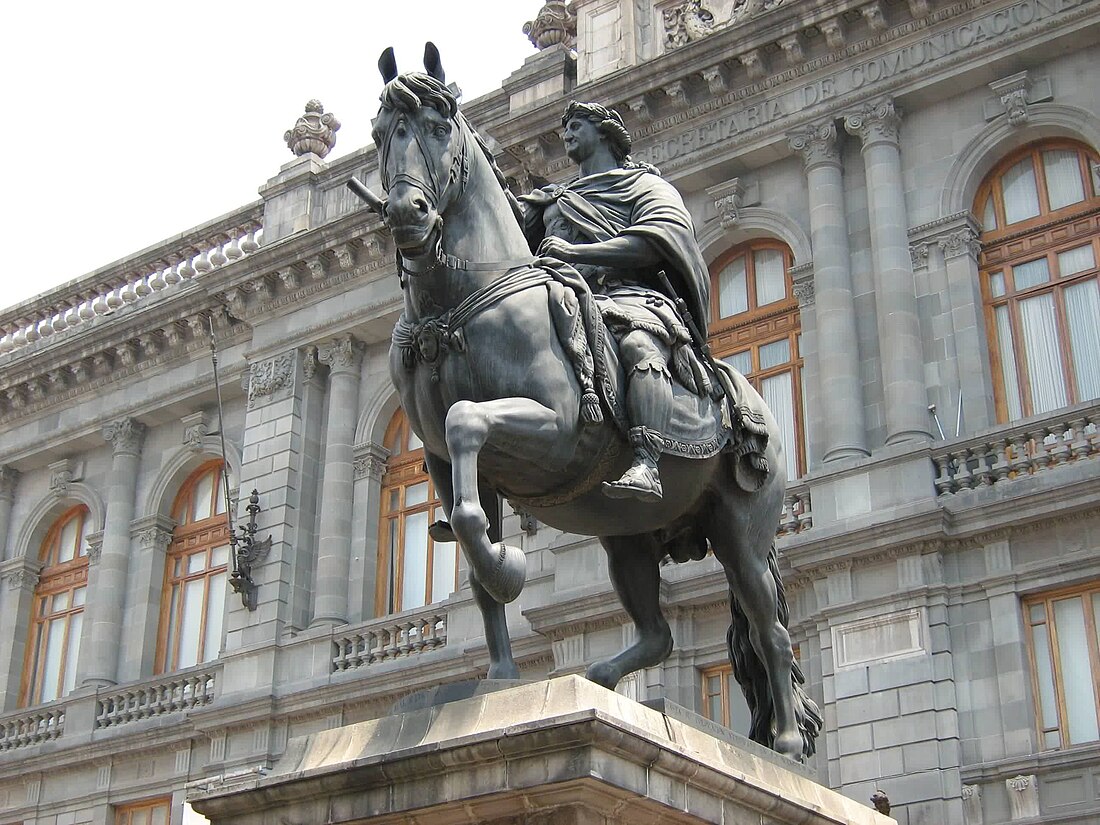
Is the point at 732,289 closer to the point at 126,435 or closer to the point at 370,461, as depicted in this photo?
the point at 370,461

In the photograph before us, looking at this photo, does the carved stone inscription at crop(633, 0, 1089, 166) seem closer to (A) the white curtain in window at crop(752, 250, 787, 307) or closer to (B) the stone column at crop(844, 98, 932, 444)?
(B) the stone column at crop(844, 98, 932, 444)

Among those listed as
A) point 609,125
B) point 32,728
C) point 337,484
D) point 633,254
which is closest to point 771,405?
point 337,484

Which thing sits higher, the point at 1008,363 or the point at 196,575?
the point at 196,575

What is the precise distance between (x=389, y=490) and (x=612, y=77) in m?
8.02

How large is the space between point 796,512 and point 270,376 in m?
11.5

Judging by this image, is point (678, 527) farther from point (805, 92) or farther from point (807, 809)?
point (805, 92)

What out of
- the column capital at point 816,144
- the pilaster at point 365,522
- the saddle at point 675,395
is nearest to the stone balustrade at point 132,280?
the pilaster at point 365,522

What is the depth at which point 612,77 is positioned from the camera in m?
25.2

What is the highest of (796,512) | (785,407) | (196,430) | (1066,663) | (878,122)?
(878,122)

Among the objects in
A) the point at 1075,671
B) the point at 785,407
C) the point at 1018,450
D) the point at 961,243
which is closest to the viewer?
the point at 1075,671

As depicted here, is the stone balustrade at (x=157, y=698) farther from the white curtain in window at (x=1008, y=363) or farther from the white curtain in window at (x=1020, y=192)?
the white curtain in window at (x=1020, y=192)

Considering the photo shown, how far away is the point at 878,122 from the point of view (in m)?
23.1

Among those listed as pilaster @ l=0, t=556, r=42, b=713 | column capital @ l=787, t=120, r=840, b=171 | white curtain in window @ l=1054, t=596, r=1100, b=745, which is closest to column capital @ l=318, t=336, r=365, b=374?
pilaster @ l=0, t=556, r=42, b=713

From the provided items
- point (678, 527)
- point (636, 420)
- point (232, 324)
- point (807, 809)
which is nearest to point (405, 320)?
point (636, 420)
